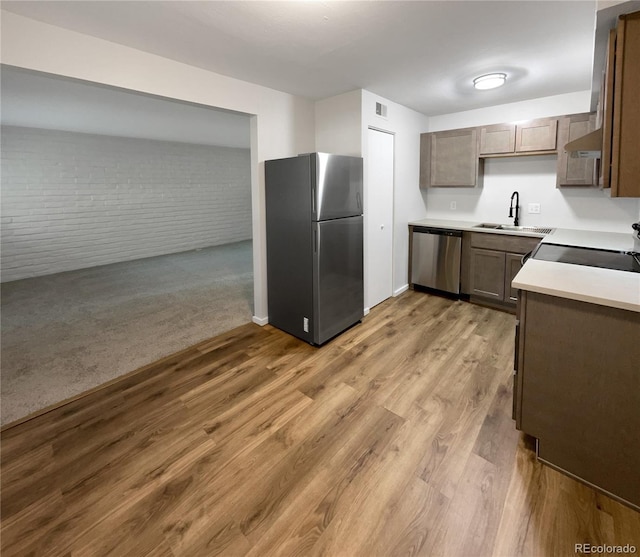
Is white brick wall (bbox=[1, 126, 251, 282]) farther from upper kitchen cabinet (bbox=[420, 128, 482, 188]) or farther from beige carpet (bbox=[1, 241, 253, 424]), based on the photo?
upper kitchen cabinet (bbox=[420, 128, 482, 188])

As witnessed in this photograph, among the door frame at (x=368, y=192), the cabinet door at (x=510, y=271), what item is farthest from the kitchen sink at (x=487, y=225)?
the door frame at (x=368, y=192)

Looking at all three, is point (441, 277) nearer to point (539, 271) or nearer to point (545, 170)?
point (545, 170)

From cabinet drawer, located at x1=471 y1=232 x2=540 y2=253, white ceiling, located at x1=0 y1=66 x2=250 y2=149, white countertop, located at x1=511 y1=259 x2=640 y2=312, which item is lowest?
white countertop, located at x1=511 y1=259 x2=640 y2=312

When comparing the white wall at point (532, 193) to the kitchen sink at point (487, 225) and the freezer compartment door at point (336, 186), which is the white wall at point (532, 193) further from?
the freezer compartment door at point (336, 186)

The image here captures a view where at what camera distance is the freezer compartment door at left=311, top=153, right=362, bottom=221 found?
114 inches

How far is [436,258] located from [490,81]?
203cm

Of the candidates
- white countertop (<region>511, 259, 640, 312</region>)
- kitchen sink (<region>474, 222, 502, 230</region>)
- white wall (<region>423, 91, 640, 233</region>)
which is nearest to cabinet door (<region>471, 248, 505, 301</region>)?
kitchen sink (<region>474, 222, 502, 230</region>)

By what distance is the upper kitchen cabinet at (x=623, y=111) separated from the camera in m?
1.50

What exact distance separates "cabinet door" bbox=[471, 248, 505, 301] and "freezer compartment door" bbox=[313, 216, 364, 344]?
1.53 metres

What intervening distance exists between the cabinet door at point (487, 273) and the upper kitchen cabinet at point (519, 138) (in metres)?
1.22

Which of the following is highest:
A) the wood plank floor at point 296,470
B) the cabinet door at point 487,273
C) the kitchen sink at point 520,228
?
the kitchen sink at point 520,228

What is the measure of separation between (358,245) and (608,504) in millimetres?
2561

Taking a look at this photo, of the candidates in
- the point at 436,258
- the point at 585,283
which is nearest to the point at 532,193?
the point at 436,258

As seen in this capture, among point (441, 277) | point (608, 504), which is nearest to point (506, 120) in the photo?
point (441, 277)
